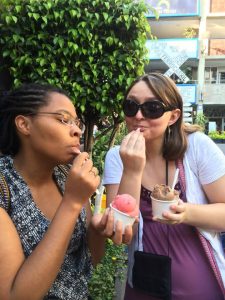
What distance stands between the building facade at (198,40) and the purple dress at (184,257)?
73.5ft

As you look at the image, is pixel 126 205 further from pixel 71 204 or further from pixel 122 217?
pixel 71 204

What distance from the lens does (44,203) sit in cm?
175

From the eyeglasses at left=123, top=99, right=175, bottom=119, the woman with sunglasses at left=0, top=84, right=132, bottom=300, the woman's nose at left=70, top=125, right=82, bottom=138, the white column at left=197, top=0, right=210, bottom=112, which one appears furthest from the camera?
the white column at left=197, top=0, right=210, bottom=112

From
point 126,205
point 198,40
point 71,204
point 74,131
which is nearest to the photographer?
point 71,204

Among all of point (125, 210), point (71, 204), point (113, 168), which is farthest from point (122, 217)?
point (113, 168)

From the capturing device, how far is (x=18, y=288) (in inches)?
52.5

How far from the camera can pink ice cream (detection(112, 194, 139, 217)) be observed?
157cm

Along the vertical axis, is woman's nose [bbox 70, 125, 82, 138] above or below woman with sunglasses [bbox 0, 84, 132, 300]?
above

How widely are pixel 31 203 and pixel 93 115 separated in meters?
2.63

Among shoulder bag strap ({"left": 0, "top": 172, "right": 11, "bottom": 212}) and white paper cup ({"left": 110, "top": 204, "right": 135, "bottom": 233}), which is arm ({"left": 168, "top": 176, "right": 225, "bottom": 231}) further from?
shoulder bag strap ({"left": 0, "top": 172, "right": 11, "bottom": 212})

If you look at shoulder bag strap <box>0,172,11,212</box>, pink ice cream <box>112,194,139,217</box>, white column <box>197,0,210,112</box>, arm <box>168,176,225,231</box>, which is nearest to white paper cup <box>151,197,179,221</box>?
arm <box>168,176,225,231</box>

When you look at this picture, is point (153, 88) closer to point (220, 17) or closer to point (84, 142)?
point (84, 142)

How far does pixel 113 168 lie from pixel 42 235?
0.64 meters

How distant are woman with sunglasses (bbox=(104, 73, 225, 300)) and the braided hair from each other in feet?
1.49
